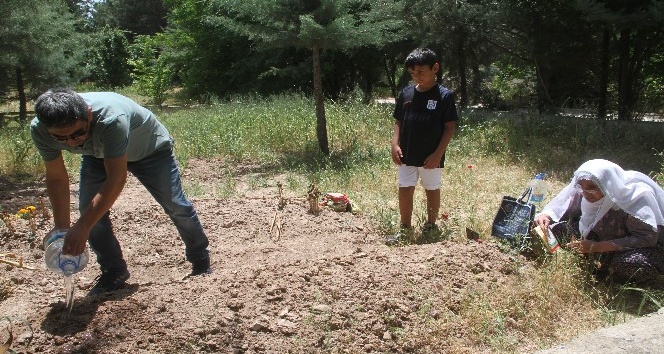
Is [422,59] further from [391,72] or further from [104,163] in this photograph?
[391,72]

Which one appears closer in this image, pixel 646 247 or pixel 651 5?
pixel 646 247

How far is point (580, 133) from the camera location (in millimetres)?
8023

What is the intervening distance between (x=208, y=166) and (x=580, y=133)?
Result: 16.6 feet

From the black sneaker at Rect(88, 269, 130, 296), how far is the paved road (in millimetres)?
2431

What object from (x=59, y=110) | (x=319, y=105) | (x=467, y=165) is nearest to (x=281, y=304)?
(x=59, y=110)

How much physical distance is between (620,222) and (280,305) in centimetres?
214

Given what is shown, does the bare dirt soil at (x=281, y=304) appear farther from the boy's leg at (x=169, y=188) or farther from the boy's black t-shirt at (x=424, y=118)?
the boy's black t-shirt at (x=424, y=118)

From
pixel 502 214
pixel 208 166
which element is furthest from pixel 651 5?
pixel 208 166

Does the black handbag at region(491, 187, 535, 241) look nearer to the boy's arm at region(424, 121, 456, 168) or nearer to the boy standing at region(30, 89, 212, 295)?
the boy's arm at region(424, 121, 456, 168)

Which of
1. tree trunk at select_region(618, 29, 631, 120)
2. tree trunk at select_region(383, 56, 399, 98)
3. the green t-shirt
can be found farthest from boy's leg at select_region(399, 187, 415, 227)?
tree trunk at select_region(383, 56, 399, 98)

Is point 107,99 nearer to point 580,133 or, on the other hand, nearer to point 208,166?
point 208,166

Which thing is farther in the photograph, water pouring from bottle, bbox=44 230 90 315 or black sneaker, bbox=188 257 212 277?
black sneaker, bbox=188 257 212 277

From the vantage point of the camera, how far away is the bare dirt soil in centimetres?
279

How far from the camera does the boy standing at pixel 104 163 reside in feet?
9.07
